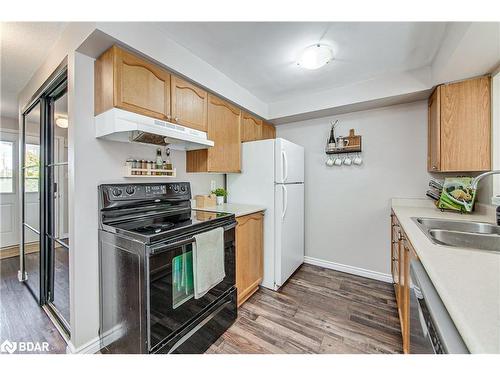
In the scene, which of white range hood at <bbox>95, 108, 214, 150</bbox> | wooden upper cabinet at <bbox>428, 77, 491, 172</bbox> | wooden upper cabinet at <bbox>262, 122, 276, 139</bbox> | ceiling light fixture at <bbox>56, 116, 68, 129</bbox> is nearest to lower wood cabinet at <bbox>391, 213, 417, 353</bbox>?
wooden upper cabinet at <bbox>428, 77, 491, 172</bbox>

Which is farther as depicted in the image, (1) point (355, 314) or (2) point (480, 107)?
(1) point (355, 314)

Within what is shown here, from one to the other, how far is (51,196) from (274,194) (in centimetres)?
205

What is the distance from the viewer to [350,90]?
2.41 m

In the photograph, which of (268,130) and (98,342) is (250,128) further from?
(98,342)

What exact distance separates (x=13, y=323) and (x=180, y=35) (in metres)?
2.74

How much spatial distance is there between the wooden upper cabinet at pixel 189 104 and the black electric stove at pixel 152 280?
0.66 metres

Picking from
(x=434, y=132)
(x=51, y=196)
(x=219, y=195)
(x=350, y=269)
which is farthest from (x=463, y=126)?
(x=51, y=196)

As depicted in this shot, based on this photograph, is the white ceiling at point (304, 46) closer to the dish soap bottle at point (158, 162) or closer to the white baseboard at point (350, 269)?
the dish soap bottle at point (158, 162)

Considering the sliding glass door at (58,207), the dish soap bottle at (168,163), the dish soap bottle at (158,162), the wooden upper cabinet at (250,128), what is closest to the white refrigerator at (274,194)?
the wooden upper cabinet at (250,128)

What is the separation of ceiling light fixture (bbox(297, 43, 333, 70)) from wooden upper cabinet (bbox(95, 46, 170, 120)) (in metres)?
1.18

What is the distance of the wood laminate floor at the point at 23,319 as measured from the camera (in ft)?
5.36
